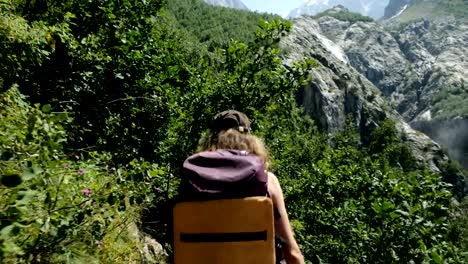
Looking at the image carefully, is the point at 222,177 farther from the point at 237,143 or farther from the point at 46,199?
the point at 46,199

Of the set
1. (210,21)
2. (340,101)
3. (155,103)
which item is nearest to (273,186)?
(155,103)

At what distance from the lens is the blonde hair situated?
3.16 metres

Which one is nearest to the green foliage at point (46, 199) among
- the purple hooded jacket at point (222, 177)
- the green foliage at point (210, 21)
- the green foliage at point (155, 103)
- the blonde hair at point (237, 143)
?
the green foliage at point (155, 103)

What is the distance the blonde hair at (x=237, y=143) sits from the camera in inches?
125

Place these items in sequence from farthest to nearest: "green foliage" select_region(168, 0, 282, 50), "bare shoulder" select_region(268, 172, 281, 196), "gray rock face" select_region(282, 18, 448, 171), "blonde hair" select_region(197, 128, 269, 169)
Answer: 1. "green foliage" select_region(168, 0, 282, 50)
2. "gray rock face" select_region(282, 18, 448, 171)
3. "blonde hair" select_region(197, 128, 269, 169)
4. "bare shoulder" select_region(268, 172, 281, 196)

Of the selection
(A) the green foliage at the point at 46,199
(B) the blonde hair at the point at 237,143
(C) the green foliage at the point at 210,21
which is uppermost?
(C) the green foliage at the point at 210,21

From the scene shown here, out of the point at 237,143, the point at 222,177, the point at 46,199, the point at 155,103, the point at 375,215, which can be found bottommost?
the point at 375,215

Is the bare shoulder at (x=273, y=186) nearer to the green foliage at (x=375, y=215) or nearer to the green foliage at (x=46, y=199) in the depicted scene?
the green foliage at (x=46, y=199)

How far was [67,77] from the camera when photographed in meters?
7.94

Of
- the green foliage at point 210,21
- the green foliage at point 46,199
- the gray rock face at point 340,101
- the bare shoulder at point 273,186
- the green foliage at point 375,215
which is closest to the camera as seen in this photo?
the green foliage at point 46,199

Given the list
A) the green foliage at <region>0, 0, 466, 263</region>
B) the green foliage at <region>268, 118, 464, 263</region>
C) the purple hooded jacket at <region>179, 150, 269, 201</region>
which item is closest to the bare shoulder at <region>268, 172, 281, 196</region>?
the purple hooded jacket at <region>179, 150, 269, 201</region>

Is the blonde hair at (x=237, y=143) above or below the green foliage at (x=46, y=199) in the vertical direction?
above

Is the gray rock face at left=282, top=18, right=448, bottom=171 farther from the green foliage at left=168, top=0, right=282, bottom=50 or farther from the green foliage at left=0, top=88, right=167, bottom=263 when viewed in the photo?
the green foliage at left=0, top=88, right=167, bottom=263

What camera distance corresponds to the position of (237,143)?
3.16 m
